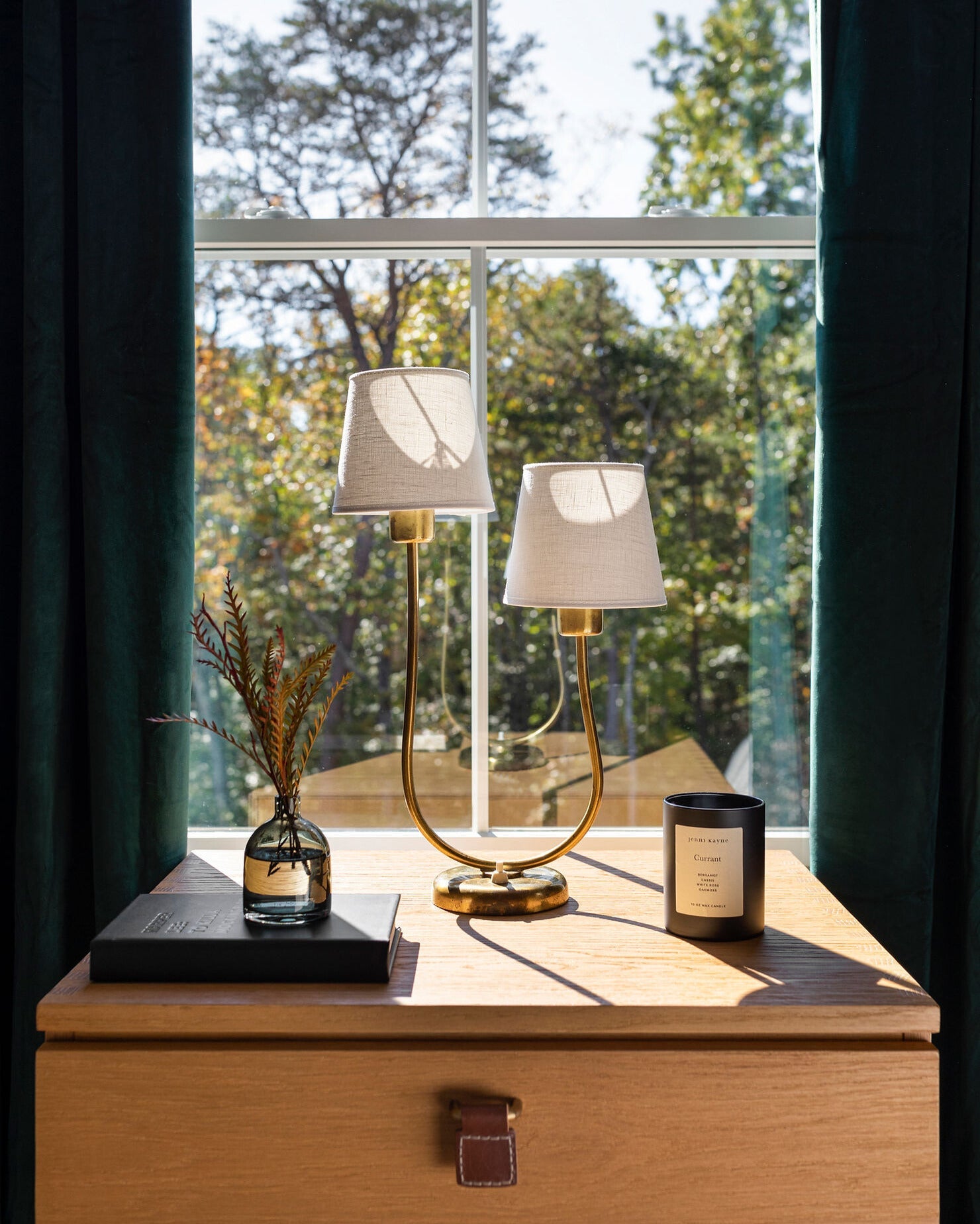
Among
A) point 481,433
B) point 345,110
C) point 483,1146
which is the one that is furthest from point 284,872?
point 345,110

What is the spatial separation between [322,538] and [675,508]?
22.9 inches

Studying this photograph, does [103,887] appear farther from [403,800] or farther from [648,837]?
[648,837]

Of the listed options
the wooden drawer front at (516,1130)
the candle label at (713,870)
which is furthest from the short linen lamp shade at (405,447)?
the wooden drawer front at (516,1130)

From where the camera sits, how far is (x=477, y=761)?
160 centimetres

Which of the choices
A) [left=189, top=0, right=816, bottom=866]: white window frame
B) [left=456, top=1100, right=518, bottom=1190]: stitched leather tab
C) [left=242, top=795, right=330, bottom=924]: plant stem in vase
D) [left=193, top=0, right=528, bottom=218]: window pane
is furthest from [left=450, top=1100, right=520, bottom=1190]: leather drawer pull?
[left=193, top=0, right=528, bottom=218]: window pane

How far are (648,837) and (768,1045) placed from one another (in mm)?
650

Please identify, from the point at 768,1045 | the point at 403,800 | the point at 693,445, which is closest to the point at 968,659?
Answer: the point at 693,445

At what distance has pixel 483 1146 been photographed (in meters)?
0.91

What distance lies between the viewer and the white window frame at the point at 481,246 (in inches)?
60.6

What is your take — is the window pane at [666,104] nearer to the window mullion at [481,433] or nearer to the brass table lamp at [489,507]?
the window mullion at [481,433]

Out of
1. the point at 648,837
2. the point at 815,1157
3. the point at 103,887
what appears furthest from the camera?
the point at 648,837

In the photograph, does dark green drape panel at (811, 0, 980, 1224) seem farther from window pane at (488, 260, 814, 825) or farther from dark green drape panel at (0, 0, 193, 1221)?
dark green drape panel at (0, 0, 193, 1221)

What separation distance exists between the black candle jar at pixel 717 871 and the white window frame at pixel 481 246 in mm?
455

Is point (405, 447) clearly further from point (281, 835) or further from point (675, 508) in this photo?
point (675, 508)
